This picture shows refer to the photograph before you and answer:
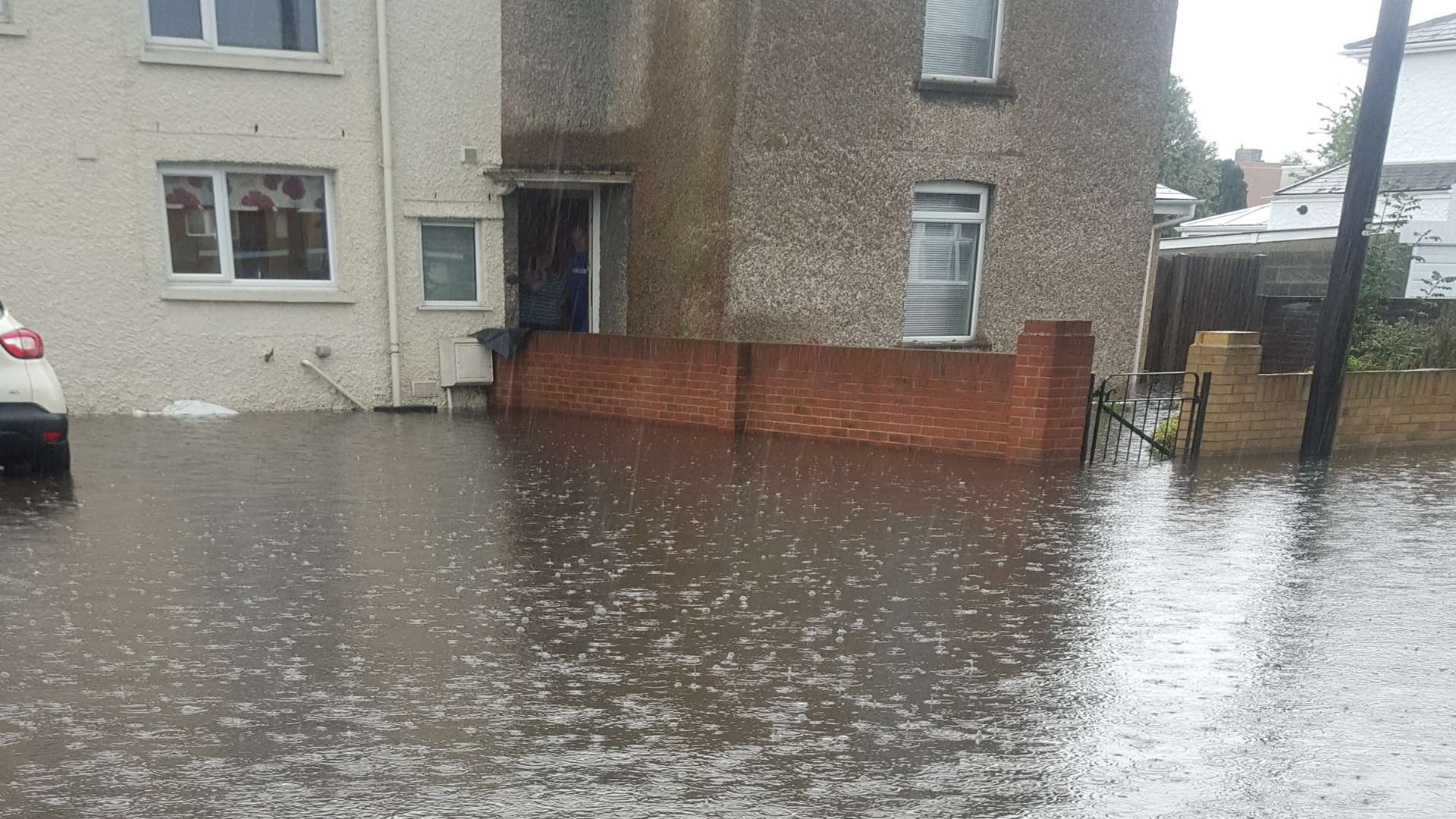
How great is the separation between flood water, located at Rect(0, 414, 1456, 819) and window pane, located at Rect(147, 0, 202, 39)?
17.9ft

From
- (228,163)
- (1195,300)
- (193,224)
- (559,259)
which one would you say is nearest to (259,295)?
(193,224)

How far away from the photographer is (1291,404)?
10.5 m

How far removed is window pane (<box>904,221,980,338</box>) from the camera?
42.0 ft

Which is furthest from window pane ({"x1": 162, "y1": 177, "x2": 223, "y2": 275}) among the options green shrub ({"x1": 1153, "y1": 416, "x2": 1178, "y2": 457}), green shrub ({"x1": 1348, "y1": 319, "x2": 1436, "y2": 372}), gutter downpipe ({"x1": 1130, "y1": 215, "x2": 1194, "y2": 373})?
green shrub ({"x1": 1348, "y1": 319, "x2": 1436, "y2": 372})

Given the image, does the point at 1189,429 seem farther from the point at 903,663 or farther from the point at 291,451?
the point at 291,451

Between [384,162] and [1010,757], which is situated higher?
[384,162]

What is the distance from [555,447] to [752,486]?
2.53 metres

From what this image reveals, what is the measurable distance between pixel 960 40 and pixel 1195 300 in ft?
25.6

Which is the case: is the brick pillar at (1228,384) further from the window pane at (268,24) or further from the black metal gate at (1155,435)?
the window pane at (268,24)

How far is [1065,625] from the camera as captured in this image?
5.17 m

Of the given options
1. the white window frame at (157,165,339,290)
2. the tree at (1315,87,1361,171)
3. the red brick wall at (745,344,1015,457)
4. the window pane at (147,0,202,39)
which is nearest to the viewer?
the red brick wall at (745,344,1015,457)

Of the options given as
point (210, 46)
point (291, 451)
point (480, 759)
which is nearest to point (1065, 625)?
point (480, 759)

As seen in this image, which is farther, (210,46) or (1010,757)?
(210,46)

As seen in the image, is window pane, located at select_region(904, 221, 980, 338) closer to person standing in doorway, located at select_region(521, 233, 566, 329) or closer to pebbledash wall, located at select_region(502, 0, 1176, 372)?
pebbledash wall, located at select_region(502, 0, 1176, 372)
